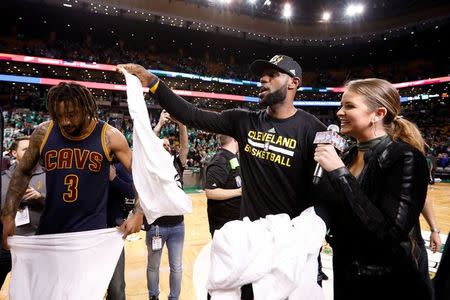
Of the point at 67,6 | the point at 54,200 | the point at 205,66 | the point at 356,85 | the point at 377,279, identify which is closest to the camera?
the point at 377,279

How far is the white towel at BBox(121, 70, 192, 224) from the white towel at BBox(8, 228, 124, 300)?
46cm

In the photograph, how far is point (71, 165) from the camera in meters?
1.95

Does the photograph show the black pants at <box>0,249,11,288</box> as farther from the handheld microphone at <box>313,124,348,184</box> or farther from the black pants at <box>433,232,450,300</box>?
the black pants at <box>433,232,450,300</box>

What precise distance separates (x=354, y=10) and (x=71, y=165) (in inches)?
1231

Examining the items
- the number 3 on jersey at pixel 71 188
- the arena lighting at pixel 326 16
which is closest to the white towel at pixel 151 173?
the number 3 on jersey at pixel 71 188

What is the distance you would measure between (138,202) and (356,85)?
5.09ft

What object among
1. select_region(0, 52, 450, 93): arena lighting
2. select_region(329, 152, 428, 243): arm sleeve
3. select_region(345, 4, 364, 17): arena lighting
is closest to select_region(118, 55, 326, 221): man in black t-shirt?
select_region(329, 152, 428, 243): arm sleeve

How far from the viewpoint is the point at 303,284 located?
1218mm

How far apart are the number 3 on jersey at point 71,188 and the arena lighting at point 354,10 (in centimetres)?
3068

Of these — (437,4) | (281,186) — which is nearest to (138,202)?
(281,186)

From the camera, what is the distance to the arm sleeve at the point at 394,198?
1.27m

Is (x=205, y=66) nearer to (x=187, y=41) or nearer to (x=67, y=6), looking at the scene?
(x=187, y=41)

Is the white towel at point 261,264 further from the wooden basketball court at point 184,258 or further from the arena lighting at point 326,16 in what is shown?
the arena lighting at point 326,16

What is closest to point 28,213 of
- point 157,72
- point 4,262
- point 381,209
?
point 4,262
